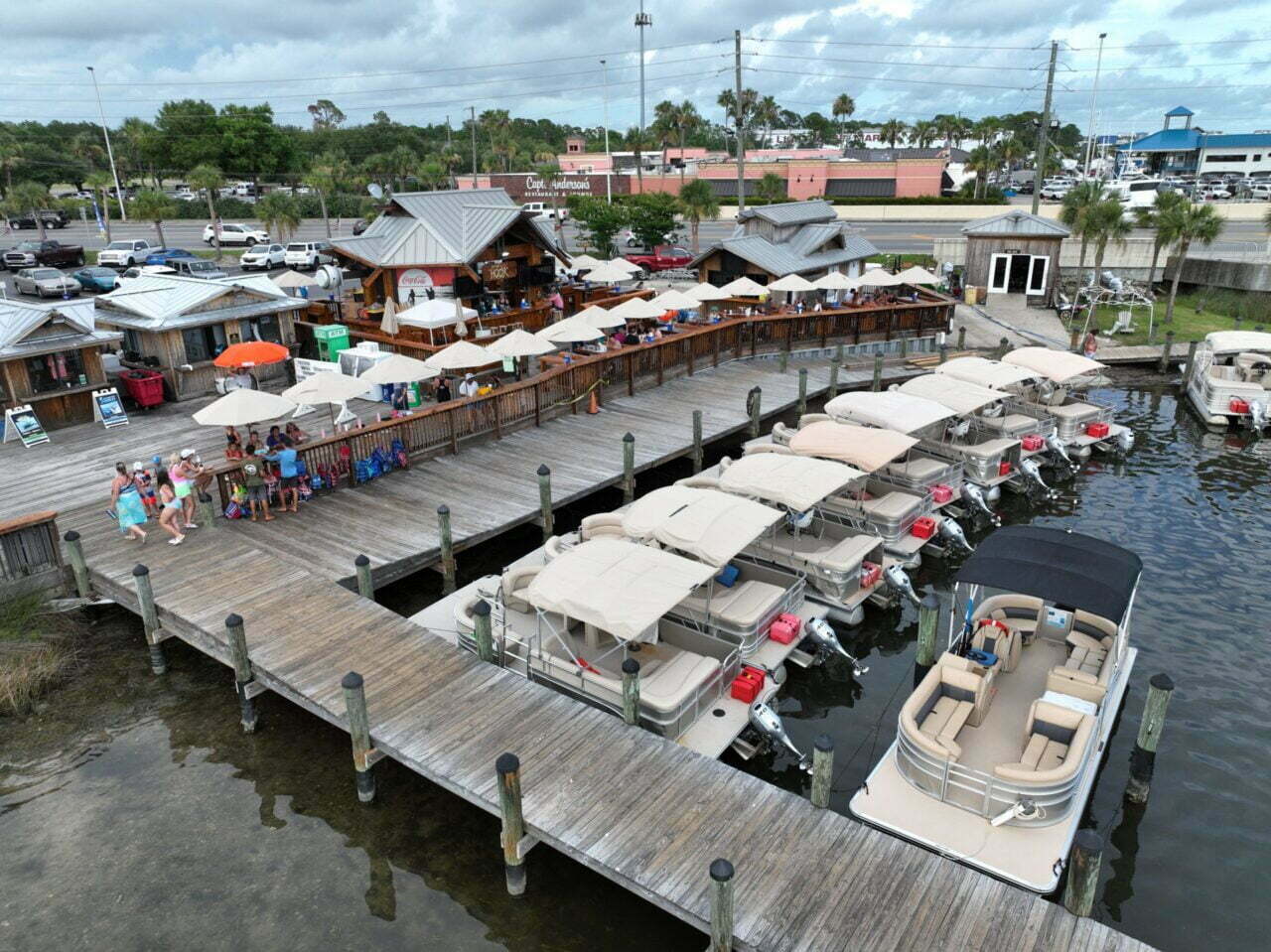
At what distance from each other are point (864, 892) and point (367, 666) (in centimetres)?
820

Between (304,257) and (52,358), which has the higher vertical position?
(304,257)

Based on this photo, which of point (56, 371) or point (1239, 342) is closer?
point (56, 371)

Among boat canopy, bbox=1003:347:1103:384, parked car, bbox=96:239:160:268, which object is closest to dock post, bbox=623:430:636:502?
boat canopy, bbox=1003:347:1103:384

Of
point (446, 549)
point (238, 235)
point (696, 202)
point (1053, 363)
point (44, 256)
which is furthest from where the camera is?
point (238, 235)

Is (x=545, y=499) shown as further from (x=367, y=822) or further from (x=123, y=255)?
(x=123, y=255)

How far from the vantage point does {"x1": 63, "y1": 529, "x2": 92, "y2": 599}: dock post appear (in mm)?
15672

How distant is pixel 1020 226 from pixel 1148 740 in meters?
37.2

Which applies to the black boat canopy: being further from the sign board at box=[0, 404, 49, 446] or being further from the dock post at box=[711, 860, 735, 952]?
the sign board at box=[0, 404, 49, 446]

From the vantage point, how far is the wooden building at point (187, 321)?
2680 cm

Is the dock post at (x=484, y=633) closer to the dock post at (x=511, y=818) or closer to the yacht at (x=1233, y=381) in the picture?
the dock post at (x=511, y=818)

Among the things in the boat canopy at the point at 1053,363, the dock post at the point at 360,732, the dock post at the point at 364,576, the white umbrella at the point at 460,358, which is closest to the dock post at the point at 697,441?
the white umbrella at the point at 460,358

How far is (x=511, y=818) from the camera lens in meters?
10.4

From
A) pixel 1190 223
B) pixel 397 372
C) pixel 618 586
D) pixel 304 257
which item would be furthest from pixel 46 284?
pixel 1190 223

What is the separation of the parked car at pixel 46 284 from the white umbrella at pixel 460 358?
2891 cm
